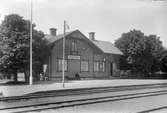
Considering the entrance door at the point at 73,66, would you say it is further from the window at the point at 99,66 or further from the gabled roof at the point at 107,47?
the gabled roof at the point at 107,47

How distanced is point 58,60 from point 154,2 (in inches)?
836

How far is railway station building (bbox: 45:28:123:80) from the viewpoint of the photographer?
2836 cm

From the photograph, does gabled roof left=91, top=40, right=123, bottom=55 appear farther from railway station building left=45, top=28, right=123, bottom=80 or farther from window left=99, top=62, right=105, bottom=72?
window left=99, top=62, right=105, bottom=72

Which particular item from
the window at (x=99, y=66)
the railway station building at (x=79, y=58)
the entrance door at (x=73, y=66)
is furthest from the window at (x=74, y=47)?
the window at (x=99, y=66)

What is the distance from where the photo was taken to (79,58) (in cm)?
3112

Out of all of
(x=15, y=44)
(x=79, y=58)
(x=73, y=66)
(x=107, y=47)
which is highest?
(x=107, y=47)

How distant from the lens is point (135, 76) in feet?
125

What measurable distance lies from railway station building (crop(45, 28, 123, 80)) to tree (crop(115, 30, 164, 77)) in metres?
2.45

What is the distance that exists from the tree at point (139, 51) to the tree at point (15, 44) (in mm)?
19076

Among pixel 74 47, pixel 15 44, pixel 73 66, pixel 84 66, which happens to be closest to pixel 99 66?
pixel 84 66

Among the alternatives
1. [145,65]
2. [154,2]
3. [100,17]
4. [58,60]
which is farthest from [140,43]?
[154,2]

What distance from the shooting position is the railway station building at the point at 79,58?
93.0ft

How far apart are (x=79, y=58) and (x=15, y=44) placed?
11110 mm

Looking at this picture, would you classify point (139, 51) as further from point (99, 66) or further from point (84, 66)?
point (84, 66)
